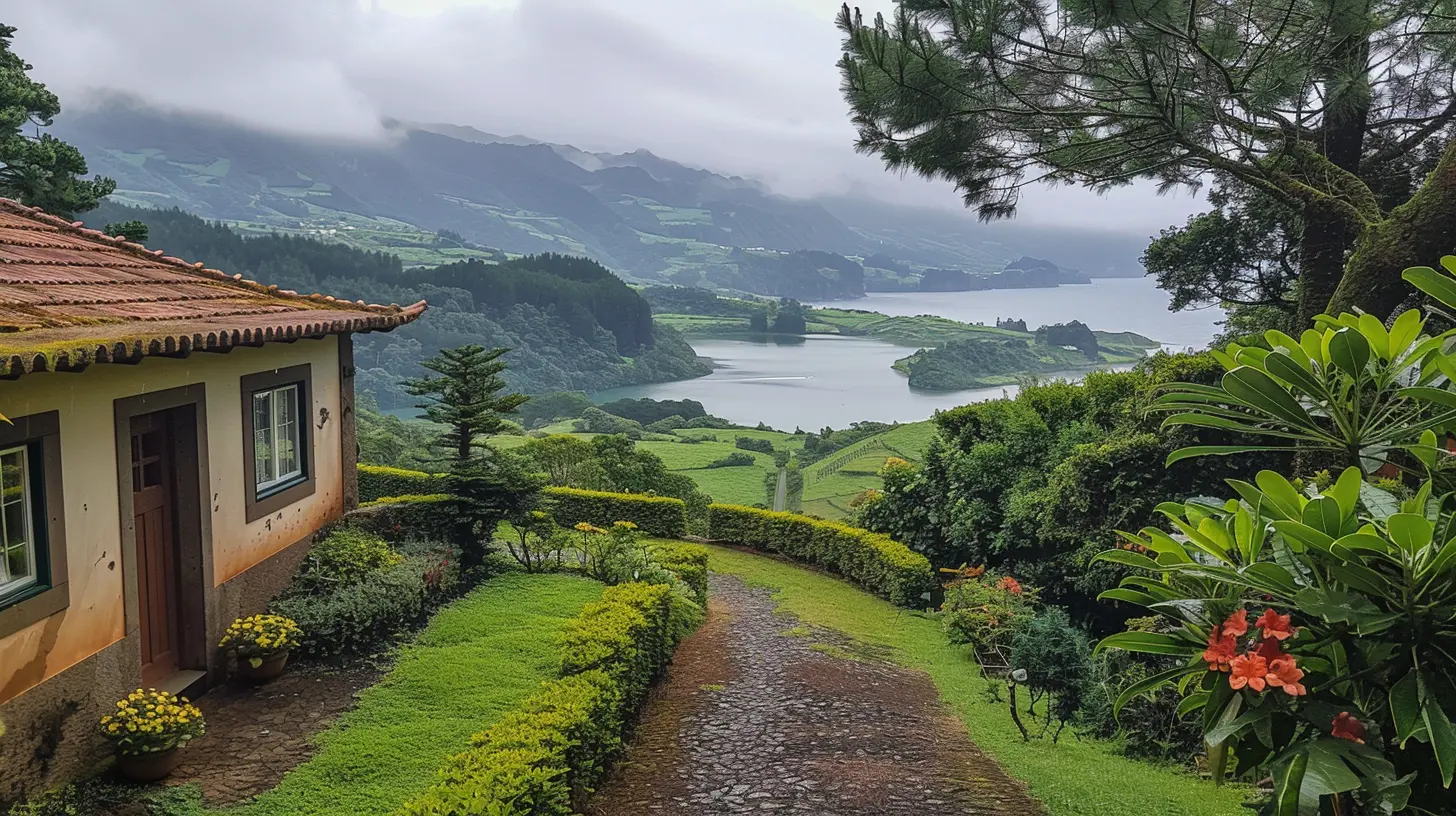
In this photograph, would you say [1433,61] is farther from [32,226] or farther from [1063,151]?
[32,226]

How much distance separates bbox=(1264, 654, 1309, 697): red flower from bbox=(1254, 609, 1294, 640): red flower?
0.06m

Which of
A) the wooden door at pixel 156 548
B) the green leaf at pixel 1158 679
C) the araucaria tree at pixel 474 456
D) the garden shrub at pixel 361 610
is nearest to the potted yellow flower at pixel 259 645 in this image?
the garden shrub at pixel 361 610

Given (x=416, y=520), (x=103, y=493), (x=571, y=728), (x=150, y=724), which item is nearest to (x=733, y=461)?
(x=416, y=520)

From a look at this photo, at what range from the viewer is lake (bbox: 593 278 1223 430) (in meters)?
58.0

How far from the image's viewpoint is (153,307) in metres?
6.82

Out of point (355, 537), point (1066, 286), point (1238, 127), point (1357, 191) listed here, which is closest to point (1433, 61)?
point (1357, 191)

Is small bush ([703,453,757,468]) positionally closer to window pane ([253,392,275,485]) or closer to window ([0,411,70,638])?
window pane ([253,392,275,485])

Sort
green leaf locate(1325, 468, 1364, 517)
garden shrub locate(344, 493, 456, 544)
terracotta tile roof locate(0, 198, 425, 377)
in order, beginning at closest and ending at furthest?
green leaf locate(1325, 468, 1364, 517), terracotta tile roof locate(0, 198, 425, 377), garden shrub locate(344, 493, 456, 544)

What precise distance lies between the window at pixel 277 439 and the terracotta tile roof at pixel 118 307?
66 centimetres

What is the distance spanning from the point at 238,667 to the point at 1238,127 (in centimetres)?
1058

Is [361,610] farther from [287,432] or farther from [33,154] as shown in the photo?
[33,154]

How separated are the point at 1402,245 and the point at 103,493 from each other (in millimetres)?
10591

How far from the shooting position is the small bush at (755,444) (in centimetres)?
3753

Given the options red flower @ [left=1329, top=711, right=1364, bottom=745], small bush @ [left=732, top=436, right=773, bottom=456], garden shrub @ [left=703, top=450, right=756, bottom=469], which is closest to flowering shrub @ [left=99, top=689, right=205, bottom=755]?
red flower @ [left=1329, top=711, right=1364, bottom=745]
